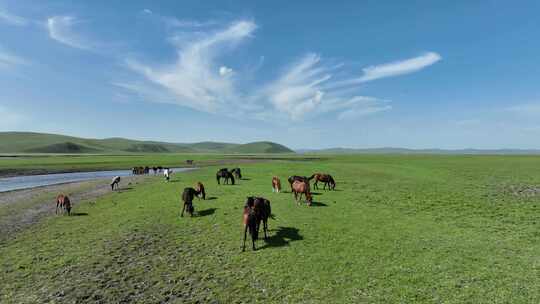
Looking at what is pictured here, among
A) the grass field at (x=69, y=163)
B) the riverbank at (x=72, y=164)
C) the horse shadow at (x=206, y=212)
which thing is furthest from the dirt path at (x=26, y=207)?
the grass field at (x=69, y=163)

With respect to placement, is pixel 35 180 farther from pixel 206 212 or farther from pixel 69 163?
pixel 206 212

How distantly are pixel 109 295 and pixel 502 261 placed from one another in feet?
48.6

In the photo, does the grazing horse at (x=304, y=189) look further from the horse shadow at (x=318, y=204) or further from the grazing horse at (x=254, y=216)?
the grazing horse at (x=254, y=216)

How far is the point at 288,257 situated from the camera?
35.3 feet

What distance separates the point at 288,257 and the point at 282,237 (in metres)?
2.41

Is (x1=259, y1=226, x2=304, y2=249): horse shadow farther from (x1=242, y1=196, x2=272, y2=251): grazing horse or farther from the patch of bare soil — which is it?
the patch of bare soil

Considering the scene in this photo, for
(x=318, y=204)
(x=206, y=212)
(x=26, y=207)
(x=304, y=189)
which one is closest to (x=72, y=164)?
(x=26, y=207)

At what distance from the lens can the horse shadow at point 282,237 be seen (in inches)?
483

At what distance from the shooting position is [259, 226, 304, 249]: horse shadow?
12273 mm

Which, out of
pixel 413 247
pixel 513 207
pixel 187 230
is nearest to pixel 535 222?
pixel 513 207

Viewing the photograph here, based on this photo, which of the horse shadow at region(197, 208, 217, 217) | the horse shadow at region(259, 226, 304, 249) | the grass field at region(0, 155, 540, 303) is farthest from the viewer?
the horse shadow at region(197, 208, 217, 217)

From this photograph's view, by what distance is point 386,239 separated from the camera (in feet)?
41.6

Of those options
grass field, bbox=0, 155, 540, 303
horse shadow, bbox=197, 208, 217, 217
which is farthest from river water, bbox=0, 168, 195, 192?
horse shadow, bbox=197, 208, 217, 217

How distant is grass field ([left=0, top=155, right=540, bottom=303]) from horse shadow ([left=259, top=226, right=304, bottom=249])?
55mm
